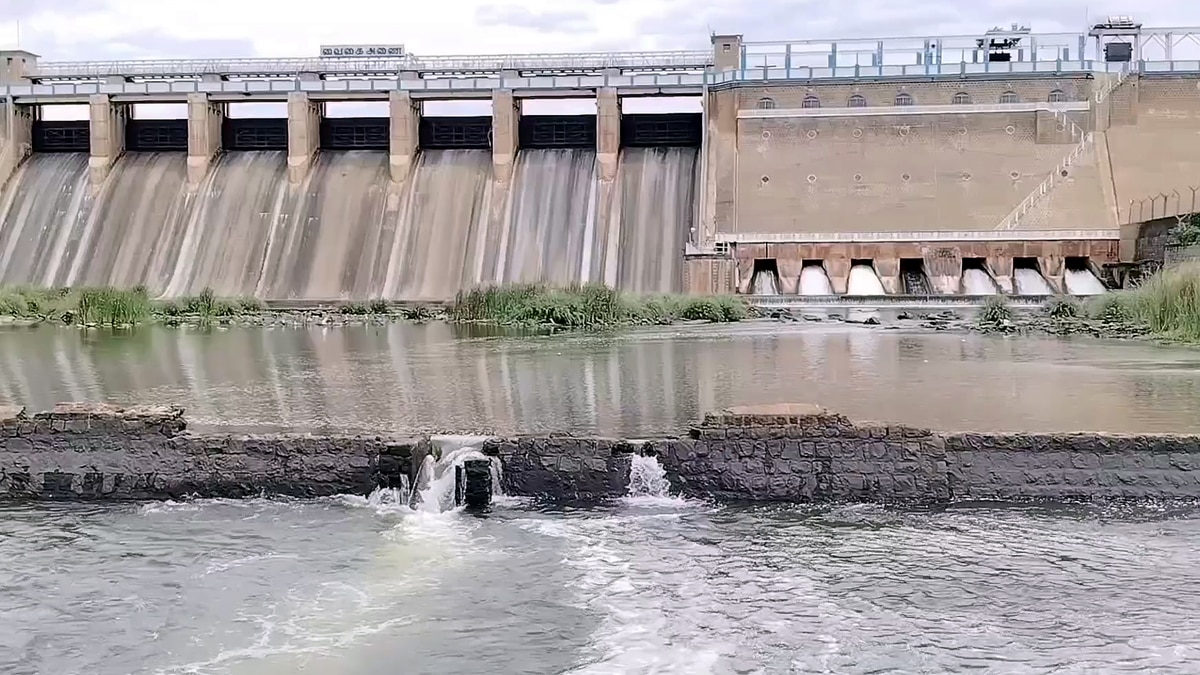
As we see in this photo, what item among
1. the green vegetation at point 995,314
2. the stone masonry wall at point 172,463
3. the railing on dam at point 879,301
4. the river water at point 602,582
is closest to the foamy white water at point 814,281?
the railing on dam at point 879,301

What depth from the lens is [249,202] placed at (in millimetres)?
33969

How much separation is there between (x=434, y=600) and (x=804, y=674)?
2.15m

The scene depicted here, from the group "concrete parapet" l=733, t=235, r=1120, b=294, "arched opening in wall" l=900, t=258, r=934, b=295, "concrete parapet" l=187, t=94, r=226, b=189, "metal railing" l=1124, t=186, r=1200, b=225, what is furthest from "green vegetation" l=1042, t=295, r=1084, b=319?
"concrete parapet" l=187, t=94, r=226, b=189

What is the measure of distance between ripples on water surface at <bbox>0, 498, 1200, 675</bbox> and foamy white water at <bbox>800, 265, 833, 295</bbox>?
23.2 meters

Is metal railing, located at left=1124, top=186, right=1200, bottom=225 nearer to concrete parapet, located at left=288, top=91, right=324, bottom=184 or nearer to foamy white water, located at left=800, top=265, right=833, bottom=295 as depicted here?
foamy white water, located at left=800, top=265, right=833, bottom=295

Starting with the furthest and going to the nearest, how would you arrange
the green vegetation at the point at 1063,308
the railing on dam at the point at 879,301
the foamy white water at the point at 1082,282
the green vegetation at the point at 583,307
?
the foamy white water at the point at 1082,282 → the railing on dam at the point at 879,301 → the green vegetation at the point at 583,307 → the green vegetation at the point at 1063,308

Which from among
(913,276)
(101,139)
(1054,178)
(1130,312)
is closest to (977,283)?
(913,276)

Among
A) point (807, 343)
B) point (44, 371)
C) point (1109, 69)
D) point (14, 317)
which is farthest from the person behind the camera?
point (1109, 69)

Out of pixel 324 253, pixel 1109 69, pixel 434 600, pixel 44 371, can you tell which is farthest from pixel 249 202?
pixel 434 600

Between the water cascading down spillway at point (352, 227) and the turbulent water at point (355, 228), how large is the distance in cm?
A: 4

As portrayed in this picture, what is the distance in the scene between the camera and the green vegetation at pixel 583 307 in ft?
85.5

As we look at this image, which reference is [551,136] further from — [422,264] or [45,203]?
[45,203]

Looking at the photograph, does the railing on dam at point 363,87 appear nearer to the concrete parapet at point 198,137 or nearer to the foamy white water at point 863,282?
the concrete parapet at point 198,137

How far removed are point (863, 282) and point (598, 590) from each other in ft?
85.3
